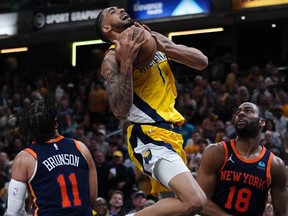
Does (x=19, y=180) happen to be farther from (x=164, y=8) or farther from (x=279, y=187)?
(x=164, y=8)

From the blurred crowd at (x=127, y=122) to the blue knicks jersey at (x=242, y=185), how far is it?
413 cm

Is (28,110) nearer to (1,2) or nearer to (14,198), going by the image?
(14,198)

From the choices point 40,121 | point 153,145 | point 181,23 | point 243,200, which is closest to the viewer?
point 40,121

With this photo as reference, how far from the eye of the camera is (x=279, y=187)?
7793 mm

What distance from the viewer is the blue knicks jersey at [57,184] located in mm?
6531

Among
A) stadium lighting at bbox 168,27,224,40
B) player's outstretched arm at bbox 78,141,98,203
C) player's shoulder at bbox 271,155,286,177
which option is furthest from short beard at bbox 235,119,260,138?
stadium lighting at bbox 168,27,224,40

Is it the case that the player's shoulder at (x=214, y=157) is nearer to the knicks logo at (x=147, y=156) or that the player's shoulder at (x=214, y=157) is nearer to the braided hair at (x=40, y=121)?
the knicks logo at (x=147, y=156)

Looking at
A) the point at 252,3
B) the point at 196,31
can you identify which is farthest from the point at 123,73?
the point at 196,31

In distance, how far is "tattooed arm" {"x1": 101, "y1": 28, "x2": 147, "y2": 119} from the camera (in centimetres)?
673

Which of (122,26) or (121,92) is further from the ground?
(122,26)

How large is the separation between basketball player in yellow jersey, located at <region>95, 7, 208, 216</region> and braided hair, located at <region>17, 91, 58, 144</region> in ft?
1.65

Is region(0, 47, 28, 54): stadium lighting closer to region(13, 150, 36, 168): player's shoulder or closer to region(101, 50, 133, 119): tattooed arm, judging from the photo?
region(101, 50, 133, 119): tattooed arm

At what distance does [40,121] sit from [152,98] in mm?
1061

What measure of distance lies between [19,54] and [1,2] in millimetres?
3571
